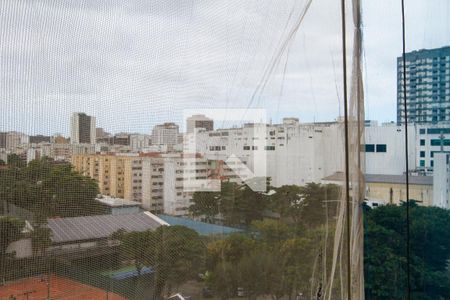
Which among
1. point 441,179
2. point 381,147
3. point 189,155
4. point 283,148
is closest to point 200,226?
point 189,155

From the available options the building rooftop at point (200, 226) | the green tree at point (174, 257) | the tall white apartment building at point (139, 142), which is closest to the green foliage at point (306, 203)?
the building rooftop at point (200, 226)

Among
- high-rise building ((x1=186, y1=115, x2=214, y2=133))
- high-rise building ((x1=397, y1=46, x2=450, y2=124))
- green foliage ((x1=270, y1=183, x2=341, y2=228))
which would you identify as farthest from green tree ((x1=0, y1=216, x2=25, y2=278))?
high-rise building ((x1=397, y1=46, x2=450, y2=124))

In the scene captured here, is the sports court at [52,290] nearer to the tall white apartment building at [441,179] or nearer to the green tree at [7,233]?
the green tree at [7,233]

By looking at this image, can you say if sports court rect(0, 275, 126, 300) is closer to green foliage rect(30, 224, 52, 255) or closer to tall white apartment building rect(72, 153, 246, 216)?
green foliage rect(30, 224, 52, 255)

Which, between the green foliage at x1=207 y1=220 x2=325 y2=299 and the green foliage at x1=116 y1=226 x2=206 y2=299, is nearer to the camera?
the green foliage at x1=116 y1=226 x2=206 y2=299

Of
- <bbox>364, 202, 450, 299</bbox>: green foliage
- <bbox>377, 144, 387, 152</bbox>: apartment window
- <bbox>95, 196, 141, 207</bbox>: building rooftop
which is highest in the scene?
<bbox>377, 144, 387, 152</bbox>: apartment window

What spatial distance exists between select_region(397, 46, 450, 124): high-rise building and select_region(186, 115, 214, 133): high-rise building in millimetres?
676

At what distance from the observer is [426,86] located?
48.9 inches

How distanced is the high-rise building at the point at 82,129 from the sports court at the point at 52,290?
232mm

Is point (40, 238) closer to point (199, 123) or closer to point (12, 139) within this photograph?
point (12, 139)

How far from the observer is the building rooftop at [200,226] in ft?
2.42

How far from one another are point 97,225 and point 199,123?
27 centimetres

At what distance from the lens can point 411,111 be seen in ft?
3.93

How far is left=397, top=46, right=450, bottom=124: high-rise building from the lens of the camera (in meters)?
1.18
